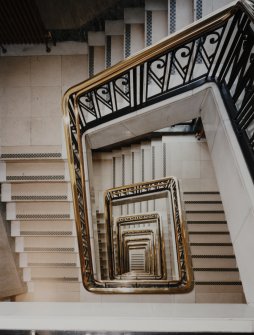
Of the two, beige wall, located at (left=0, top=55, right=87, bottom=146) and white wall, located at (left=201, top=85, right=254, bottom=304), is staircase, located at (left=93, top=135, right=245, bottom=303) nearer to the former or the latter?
beige wall, located at (left=0, top=55, right=87, bottom=146)

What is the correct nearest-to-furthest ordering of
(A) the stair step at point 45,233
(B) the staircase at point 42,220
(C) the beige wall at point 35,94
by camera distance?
(B) the staircase at point 42,220 → (C) the beige wall at point 35,94 → (A) the stair step at point 45,233

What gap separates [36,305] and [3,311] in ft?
0.53

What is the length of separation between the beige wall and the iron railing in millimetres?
662

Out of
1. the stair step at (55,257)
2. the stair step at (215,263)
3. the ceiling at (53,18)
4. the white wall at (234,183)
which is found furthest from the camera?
the stair step at (55,257)

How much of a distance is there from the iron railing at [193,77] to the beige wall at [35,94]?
0.66 metres

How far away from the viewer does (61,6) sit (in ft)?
14.8

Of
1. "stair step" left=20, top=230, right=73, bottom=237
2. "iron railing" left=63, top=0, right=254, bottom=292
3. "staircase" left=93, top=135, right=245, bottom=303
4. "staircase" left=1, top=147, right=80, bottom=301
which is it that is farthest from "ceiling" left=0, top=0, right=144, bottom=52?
"stair step" left=20, top=230, right=73, bottom=237

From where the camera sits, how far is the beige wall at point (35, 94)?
4672 millimetres

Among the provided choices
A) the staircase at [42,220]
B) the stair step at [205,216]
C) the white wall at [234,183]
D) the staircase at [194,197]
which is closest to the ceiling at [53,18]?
the staircase at [42,220]

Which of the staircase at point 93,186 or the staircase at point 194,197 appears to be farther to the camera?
the staircase at point 194,197

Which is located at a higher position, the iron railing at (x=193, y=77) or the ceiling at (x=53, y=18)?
the ceiling at (x=53, y=18)

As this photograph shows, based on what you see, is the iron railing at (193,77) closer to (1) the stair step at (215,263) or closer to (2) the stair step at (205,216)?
(1) the stair step at (215,263)

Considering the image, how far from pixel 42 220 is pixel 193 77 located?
3196 millimetres

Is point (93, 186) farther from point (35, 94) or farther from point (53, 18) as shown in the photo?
point (53, 18)
